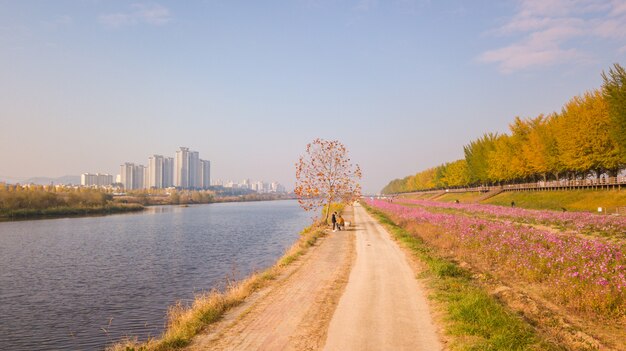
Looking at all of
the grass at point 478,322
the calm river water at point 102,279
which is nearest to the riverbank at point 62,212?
the calm river water at point 102,279

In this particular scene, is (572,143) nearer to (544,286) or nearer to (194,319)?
(544,286)

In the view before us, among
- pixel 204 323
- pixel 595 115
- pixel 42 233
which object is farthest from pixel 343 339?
pixel 595 115

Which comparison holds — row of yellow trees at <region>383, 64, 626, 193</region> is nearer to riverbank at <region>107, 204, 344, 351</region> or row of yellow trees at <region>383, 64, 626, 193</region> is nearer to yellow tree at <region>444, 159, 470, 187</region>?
yellow tree at <region>444, 159, 470, 187</region>

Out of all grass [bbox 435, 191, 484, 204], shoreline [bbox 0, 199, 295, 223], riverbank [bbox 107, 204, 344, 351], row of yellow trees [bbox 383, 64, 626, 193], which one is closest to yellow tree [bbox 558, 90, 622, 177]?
row of yellow trees [bbox 383, 64, 626, 193]

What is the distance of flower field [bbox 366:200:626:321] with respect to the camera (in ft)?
39.2

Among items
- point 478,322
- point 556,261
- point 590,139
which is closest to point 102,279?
point 478,322

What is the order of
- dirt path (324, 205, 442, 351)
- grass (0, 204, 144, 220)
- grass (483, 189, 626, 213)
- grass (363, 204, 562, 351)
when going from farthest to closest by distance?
grass (0, 204, 144, 220), grass (483, 189, 626, 213), dirt path (324, 205, 442, 351), grass (363, 204, 562, 351)

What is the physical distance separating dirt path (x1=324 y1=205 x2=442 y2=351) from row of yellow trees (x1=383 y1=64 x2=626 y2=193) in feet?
150

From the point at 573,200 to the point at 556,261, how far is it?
46.4 meters

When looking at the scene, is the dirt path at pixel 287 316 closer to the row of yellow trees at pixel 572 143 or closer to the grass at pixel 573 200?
the grass at pixel 573 200

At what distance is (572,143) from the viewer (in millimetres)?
57906

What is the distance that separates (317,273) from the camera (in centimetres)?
1869

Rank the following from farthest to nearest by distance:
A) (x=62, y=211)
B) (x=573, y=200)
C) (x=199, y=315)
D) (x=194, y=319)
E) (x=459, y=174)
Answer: (x=459, y=174) → (x=62, y=211) → (x=573, y=200) → (x=199, y=315) → (x=194, y=319)

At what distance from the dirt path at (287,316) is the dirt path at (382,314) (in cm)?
43
